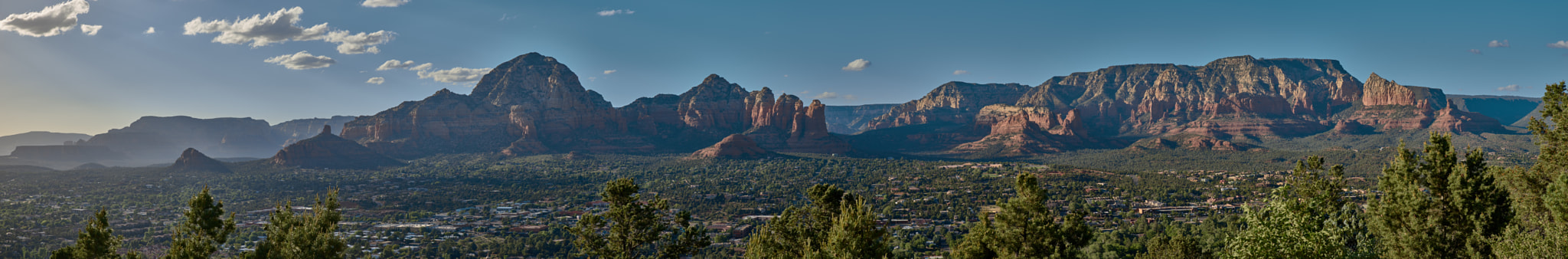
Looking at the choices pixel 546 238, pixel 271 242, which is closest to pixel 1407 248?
pixel 271 242

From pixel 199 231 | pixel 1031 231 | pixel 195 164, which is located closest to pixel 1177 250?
pixel 1031 231

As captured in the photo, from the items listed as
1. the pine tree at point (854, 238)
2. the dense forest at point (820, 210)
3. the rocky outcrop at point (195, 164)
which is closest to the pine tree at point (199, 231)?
the dense forest at point (820, 210)

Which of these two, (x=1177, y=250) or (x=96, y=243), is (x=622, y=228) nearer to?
(x=96, y=243)

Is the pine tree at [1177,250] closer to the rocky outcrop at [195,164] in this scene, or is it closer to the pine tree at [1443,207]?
the pine tree at [1443,207]

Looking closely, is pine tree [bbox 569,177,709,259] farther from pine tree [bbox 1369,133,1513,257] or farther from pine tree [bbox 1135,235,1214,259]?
pine tree [bbox 1135,235,1214,259]

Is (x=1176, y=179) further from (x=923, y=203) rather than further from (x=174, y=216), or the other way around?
(x=174, y=216)

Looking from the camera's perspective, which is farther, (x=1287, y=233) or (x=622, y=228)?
(x=622, y=228)
